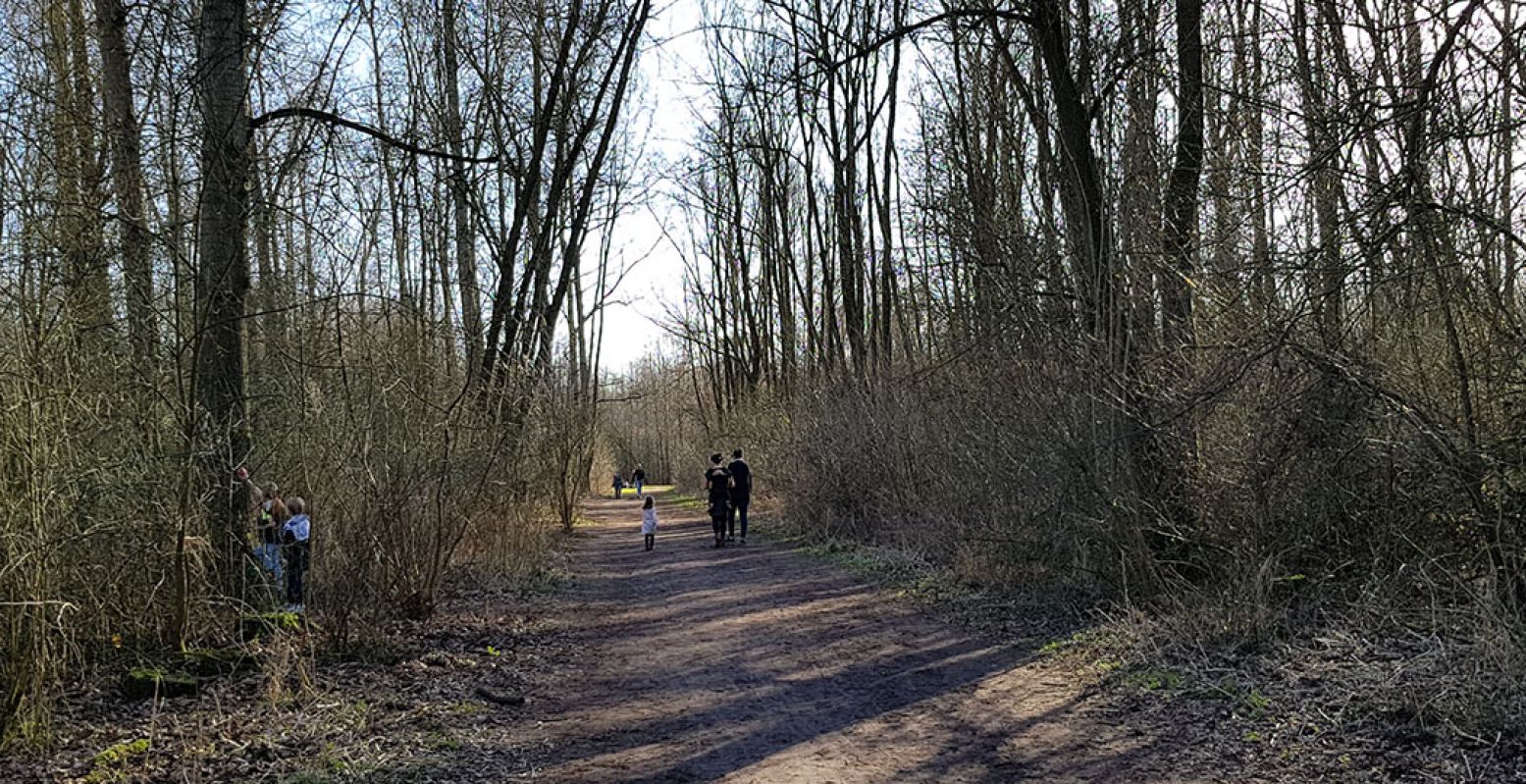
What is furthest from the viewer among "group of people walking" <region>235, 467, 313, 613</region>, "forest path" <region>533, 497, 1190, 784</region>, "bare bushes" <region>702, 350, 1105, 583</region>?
"bare bushes" <region>702, 350, 1105, 583</region>

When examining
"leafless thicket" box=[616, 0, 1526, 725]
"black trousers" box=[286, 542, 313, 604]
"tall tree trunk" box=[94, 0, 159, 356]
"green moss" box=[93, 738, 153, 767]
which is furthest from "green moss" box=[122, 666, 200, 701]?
"leafless thicket" box=[616, 0, 1526, 725]

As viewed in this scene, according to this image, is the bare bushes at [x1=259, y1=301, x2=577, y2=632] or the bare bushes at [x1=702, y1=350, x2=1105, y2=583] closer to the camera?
the bare bushes at [x1=259, y1=301, x2=577, y2=632]

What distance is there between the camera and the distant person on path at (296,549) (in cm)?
814

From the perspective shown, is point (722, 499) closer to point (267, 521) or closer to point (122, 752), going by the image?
point (267, 521)

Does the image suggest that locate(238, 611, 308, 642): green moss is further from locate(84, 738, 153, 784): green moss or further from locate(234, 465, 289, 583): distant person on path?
locate(84, 738, 153, 784): green moss

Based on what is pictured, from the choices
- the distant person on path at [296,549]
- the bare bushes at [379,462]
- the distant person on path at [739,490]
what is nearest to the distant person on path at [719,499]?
the distant person on path at [739,490]

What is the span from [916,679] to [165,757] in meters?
4.70

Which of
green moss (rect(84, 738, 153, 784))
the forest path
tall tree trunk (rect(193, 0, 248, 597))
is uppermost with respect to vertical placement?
tall tree trunk (rect(193, 0, 248, 597))

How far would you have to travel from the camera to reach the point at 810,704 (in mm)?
6758

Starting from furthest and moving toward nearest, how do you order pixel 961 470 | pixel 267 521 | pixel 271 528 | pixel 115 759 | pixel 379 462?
pixel 961 470, pixel 267 521, pixel 379 462, pixel 271 528, pixel 115 759

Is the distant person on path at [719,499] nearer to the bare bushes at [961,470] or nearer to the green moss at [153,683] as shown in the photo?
the bare bushes at [961,470]

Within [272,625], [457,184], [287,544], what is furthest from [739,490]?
[272,625]

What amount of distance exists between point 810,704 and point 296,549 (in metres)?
4.55

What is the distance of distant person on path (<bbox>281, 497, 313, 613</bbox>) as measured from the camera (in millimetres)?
8141
